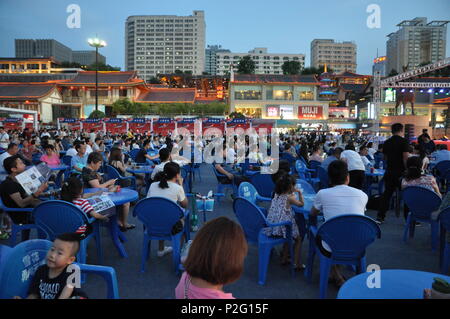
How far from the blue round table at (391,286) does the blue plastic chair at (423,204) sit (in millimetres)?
2866

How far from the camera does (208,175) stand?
12.2m

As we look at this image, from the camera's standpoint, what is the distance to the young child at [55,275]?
2053mm

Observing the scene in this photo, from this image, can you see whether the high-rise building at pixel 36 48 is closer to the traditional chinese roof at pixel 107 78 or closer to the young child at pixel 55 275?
the traditional chinese roof at pixel 107 78

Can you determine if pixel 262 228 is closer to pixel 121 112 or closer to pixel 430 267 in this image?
pixel 430 267

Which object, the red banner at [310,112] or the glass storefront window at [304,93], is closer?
the red banner at [310,112]

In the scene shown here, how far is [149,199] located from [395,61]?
376 ft

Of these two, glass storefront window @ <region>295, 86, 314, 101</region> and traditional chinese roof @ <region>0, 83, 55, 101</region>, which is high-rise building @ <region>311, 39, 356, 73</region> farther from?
traditional chinese roof @ <region>0, 83, 55, 101</region>

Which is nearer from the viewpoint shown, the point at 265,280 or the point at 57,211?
the point at 57,211

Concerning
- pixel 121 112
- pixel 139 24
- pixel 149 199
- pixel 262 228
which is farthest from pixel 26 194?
pixel 139 24

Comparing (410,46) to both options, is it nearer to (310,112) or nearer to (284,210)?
(310,112)

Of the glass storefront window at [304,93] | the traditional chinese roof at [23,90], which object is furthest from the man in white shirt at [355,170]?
the traditional chinese roof at [23,90]

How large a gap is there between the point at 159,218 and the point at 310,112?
43.5 metres

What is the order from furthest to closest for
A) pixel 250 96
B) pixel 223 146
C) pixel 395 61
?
pixel 395 61 → pixel 250 96 → pixel 223 146

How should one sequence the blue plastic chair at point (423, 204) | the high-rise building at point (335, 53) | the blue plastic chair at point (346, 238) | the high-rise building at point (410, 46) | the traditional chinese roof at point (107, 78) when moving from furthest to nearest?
1. the high-rise building at point (335, 53)
2. the high-rise building at point (410, 46)
3. the traditional chinese roof at point (107, 78)
4. the blue plastic chair at point (423, 204)
5. the blue plastic chair at point (346, 238)
